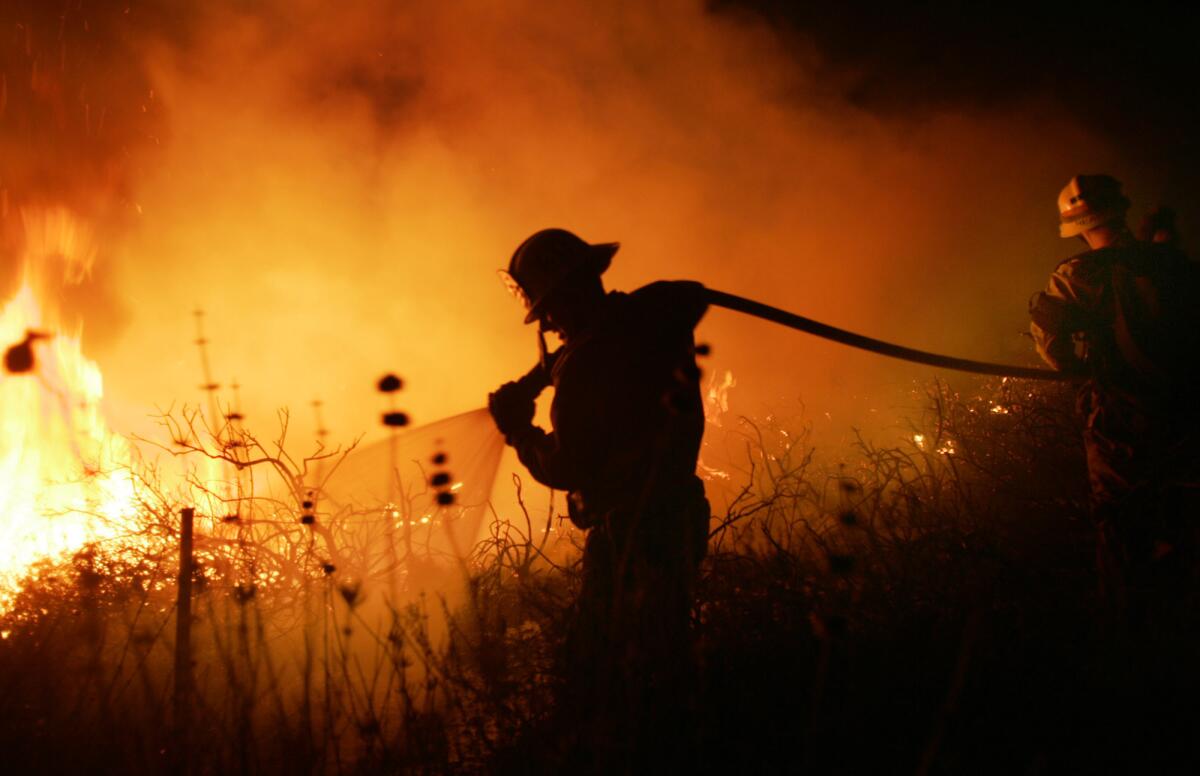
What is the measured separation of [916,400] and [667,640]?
989 cm

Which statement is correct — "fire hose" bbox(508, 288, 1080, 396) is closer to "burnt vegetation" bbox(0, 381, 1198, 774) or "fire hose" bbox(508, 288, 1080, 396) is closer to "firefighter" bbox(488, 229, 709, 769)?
"firefighter" bbox(488, 229, 709, 769)

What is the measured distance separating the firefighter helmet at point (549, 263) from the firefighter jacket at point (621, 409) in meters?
0.27

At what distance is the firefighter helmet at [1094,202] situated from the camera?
11.1 ft

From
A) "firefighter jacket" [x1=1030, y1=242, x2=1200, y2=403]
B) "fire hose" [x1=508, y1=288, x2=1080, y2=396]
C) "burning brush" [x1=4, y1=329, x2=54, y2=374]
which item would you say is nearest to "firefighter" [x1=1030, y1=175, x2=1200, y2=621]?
"firefighter jacket" [x1=1030, y1=242, x2=1200, y2=403]

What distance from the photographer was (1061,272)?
340cm

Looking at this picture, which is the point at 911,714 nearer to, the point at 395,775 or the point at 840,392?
the point at 395,775

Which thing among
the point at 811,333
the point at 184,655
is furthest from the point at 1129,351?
the point at 184,655

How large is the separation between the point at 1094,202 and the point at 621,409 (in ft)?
10.4

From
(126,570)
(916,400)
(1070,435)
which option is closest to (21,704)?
(126,570)

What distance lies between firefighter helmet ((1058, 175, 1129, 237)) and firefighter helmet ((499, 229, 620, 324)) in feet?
9.57

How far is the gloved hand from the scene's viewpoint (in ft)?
8.73

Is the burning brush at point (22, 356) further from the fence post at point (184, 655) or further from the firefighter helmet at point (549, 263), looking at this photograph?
the firefighter helmet at point (549, 263)

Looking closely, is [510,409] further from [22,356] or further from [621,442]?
[22,356]

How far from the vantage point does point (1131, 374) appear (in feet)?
10.1
